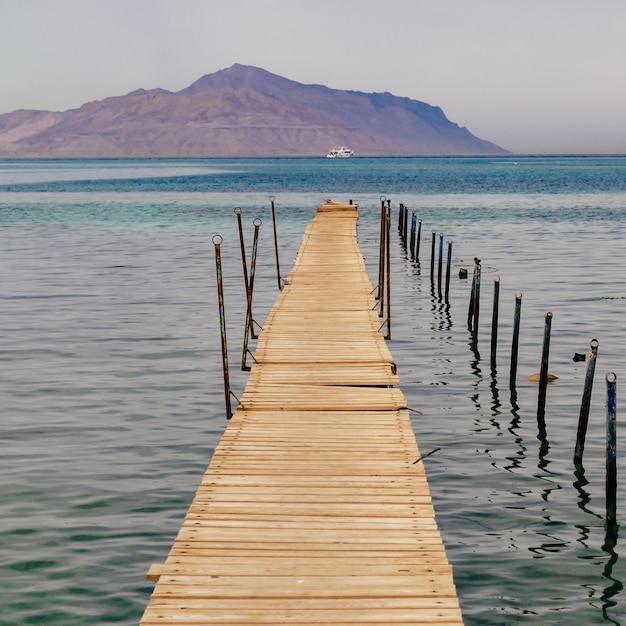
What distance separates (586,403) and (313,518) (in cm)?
540

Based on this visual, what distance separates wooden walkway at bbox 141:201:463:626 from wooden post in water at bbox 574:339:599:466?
2535 mm

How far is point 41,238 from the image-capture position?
1973 inches

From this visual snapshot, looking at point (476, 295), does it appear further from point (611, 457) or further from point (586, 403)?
point (611, 457)

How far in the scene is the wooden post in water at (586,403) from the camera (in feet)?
42.4

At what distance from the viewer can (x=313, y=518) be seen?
9195 mm

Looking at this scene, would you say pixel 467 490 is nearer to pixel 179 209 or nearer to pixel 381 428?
pixel 381 428

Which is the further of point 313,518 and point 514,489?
point 514,489

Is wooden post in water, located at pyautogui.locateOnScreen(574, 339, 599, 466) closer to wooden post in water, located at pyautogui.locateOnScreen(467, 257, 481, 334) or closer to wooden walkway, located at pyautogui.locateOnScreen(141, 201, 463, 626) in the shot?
wooden walkway, located at pyautogui.locateOnScreen(141, 201, 463, 626)

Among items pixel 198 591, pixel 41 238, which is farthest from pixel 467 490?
pixel 41 238

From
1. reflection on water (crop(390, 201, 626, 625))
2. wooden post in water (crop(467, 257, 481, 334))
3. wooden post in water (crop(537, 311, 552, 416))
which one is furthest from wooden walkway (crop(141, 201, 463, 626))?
wooden post in water (crop(467, 257, 481, 334))

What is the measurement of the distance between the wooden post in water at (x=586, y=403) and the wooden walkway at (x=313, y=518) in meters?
2.53

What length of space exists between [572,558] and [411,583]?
11.3 feet

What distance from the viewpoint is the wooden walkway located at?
7.46 meters

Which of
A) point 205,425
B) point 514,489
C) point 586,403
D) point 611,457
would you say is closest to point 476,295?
point 205,425
